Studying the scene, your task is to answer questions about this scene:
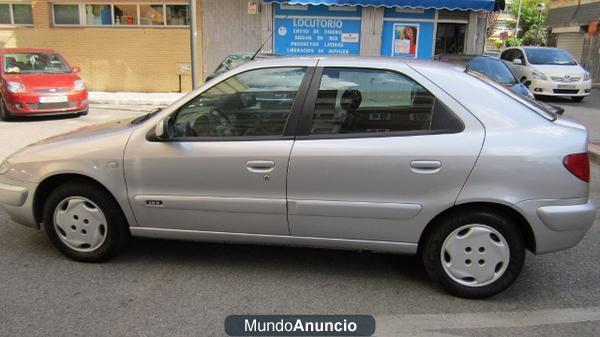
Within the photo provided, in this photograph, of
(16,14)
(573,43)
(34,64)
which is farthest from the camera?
(573,43)

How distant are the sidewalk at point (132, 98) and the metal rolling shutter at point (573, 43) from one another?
19.9m

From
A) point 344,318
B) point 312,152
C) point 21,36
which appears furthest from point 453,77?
point 21,36

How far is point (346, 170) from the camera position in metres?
3.45

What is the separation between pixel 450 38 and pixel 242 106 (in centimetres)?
1422

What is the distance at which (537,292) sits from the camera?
3680 mm

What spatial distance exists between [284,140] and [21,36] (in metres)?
15.8

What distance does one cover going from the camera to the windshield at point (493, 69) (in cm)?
1034

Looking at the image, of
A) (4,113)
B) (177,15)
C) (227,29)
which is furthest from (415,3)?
(4,113)

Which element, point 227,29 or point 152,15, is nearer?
point 227,29

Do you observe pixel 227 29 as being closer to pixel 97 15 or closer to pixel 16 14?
pixel 97 15

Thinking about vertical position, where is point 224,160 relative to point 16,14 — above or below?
below

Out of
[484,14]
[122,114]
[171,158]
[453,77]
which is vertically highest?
[484,14]

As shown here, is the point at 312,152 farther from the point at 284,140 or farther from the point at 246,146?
the point at 246,146

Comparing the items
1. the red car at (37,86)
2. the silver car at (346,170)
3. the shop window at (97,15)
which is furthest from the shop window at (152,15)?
the silver car at (346,170)
